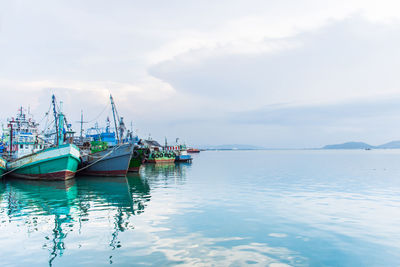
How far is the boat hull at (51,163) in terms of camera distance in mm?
30891

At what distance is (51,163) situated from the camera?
31469 mm

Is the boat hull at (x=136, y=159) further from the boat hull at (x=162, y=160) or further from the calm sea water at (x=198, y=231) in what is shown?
the boat hull at (x=162, y=160)

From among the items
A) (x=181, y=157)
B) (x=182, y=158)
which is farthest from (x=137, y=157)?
(x=181, y=157)

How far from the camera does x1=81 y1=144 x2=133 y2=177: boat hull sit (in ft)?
117

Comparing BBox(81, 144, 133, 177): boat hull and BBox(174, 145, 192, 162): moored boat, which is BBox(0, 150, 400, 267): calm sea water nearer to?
BBox(81, 144, 133, 177): boat hull

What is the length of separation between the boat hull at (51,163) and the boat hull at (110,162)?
3.56m

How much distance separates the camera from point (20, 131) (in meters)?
53.3

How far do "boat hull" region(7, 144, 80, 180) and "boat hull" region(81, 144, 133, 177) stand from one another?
3.56 metres

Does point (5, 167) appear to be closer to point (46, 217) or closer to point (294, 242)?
point (46, 217)

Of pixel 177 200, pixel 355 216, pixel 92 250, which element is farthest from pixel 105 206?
pixel 355 216

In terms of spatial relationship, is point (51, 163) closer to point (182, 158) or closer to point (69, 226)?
point (69, 226)

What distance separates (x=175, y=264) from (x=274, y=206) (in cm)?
1140

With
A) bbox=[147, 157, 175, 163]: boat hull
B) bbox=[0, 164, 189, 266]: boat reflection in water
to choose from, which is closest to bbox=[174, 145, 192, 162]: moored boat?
bbox=[147, 157, 175, 163]: boat hull

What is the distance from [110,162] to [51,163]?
23.7ft
